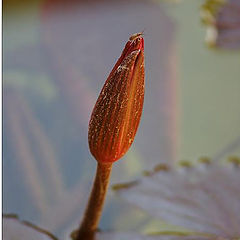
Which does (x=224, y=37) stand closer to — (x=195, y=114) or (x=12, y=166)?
(x=195, y=114)

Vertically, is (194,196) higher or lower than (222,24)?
lower

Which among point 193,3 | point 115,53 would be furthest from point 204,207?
point 193,3

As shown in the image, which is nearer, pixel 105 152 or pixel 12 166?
pixel 105 152

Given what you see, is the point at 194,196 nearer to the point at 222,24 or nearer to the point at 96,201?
the point at 96,201

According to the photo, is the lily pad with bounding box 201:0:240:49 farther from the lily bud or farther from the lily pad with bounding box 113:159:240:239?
the lily bud

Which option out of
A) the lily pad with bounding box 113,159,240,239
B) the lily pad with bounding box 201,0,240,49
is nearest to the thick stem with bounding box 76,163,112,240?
the lily pad with bounding box 113,159,240,239

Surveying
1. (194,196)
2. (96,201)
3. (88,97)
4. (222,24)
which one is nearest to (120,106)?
(96,201)

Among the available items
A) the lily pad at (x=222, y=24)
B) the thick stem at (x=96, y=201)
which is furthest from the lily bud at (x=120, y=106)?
the lily pad at (x=222, y=24)
